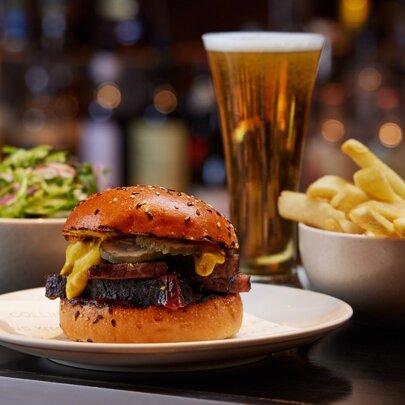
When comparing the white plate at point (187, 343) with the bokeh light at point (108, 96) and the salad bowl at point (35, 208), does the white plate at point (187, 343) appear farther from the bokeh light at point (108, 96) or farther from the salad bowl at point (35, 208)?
the bokeh light at point (108, 96)

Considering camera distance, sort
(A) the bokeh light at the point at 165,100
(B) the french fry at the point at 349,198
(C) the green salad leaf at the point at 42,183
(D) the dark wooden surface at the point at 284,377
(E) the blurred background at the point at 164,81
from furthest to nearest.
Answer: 1. (A) the bokeh light at the point at 165,100
2. (E) the blurred background at the point at 164,81
3. (C) the green salad leaf at the point at 42,183
4. (B) the french fry at the point at 349,198
5. (D) the dark wooden surface at the point at 284,377

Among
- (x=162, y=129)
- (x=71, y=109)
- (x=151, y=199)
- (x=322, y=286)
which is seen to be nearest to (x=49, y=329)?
(x=151, y=199)

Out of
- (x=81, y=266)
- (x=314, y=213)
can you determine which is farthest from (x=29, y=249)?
(x=314, y=213)

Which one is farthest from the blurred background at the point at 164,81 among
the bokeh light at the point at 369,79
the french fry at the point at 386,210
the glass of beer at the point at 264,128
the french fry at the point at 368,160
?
the french fry at the point at 386,210

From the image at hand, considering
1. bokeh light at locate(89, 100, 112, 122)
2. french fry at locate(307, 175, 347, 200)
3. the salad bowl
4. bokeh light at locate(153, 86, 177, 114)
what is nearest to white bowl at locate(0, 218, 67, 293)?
the salad bowl

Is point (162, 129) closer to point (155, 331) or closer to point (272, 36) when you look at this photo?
point (272, 36)

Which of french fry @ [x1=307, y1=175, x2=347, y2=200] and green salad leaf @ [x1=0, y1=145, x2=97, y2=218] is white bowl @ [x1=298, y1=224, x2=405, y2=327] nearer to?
french fry @ [x1=307, y1=175, x2=347, y2=200]

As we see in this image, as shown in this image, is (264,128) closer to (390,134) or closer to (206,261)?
(206,261)

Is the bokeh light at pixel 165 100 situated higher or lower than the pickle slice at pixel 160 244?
lower
